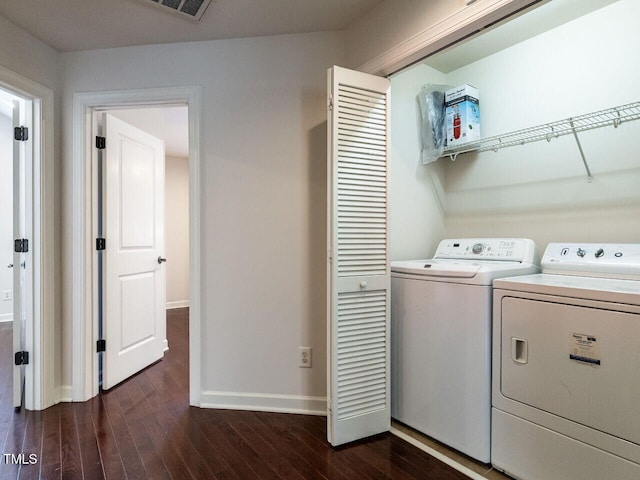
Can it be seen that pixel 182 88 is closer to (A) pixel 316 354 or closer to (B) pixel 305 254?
(B) pixel 305 254

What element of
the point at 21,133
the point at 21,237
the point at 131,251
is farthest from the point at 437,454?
the point at 21,133

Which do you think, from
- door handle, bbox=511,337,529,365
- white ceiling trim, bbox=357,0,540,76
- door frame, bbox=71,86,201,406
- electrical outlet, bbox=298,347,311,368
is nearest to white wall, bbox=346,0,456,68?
white ceiling trim, bbox=357,0,540,76

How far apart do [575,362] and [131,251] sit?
2880mm

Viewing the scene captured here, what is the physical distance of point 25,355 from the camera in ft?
7.19

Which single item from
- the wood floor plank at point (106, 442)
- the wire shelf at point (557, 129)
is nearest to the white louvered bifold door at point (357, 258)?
the wire shelf at point (557, 129)

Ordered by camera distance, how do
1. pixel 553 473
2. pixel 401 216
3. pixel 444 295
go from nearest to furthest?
pixel 553 473 → pixel 444 295 → pixel 401 216

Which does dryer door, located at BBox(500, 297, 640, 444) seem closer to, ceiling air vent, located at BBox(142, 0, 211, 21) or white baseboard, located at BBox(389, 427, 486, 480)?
white baseboard, located at BBox(389, 427, 486, 480)

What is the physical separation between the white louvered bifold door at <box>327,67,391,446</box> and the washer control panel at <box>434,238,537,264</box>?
25.2 inches

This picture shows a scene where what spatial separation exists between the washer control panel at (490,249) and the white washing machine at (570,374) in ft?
0.98

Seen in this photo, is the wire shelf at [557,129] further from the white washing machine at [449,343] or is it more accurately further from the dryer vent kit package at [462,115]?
the white washing machine at [449,343]

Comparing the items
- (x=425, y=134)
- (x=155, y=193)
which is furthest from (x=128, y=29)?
(x=425, y=134)

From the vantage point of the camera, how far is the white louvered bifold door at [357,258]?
1773mm

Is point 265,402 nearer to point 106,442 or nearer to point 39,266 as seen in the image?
point 106,442

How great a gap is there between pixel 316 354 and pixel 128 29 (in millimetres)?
2284
